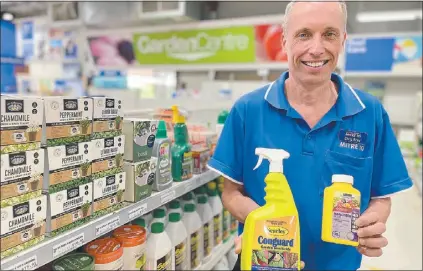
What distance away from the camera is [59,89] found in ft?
23.9

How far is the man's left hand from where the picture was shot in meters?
1.32

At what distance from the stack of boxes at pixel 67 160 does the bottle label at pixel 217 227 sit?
125 cm

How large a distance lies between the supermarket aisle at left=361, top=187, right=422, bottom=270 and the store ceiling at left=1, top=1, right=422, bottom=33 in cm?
369

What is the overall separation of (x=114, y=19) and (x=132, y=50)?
77 centimetres

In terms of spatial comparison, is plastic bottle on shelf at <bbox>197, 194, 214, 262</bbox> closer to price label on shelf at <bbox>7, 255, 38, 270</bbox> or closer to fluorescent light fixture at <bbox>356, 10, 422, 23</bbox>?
price label on shelf at <bbox>7, 255, 38, 270</bbox>

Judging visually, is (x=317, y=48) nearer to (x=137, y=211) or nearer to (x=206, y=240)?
(x=137, y=211)

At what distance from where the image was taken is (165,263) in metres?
1.84

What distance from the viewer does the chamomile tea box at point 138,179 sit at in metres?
1.52

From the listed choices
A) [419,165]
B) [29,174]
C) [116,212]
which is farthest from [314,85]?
[419,165]

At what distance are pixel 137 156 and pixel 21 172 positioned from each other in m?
0.52

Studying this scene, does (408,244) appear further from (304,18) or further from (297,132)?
(304,18)

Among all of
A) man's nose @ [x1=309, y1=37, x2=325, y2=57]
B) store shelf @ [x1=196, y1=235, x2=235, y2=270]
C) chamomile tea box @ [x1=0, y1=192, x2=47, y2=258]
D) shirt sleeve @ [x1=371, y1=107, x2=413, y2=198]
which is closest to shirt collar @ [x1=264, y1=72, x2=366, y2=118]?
shirt sleeve @ [x1=371, y1=107, x2=413, y2=198]

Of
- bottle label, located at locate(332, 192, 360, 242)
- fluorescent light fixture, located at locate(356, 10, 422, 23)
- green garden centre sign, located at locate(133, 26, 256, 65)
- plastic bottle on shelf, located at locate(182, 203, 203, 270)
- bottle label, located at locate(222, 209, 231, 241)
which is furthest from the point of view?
fluorescent light fixture, located at locate(356, 10, 422, 23)

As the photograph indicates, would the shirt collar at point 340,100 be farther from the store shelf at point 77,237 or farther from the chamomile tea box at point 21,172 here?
the chamomile tea box at point 21,172
